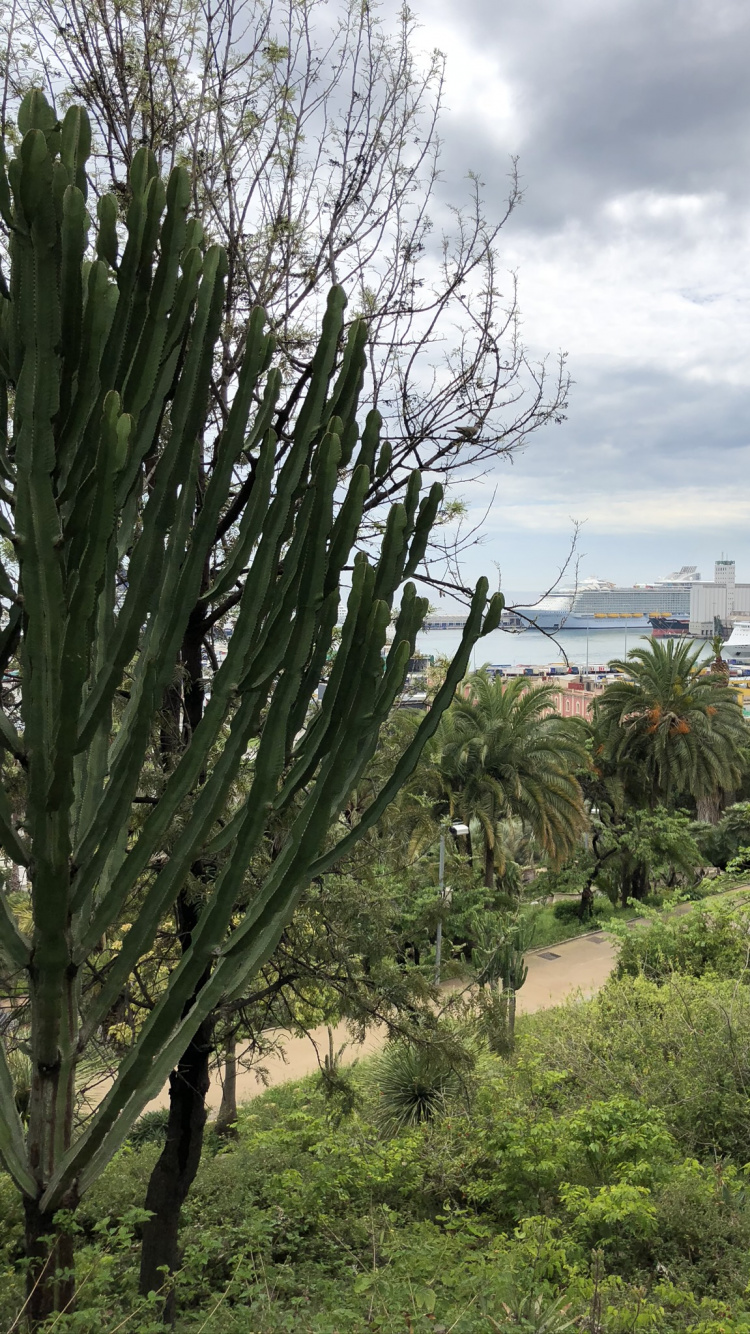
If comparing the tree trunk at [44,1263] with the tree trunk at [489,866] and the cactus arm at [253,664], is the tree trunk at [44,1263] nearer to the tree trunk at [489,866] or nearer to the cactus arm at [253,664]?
the cactus arm at [253,664]

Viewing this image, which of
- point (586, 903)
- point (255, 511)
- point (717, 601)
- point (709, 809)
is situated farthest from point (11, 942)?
point (717, 601)

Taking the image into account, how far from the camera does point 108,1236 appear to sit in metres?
2.74

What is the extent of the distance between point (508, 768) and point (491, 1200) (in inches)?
351

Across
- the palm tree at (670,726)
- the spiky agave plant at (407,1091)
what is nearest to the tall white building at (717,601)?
the palm tree at (670,726)

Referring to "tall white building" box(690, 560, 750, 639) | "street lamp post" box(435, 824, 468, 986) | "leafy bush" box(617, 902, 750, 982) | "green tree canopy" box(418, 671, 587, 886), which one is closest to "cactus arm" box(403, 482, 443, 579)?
"street lamp post" box(435, 824, 468, 986)

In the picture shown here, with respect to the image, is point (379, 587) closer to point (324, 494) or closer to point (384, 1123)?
point (324, 494)

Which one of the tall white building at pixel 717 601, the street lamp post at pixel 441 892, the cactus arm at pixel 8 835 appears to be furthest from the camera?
the tall white building at pixel 717 601

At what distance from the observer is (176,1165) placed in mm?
3879

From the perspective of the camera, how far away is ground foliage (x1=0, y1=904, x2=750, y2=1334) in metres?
3.10

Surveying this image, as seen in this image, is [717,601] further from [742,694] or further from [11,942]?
[11,942]

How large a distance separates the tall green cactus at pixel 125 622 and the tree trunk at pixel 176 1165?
1.58 metres

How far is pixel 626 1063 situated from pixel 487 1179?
163 centimetres

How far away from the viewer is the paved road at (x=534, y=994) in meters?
9.95

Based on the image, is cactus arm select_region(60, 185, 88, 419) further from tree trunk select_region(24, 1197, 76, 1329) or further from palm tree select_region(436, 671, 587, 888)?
palm tree select_region(436, 671, 587, 888)
